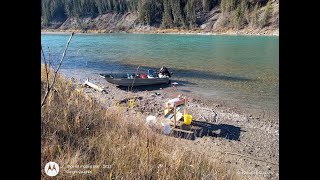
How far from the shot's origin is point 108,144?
302cm

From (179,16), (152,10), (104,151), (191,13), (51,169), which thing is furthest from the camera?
(191,13)

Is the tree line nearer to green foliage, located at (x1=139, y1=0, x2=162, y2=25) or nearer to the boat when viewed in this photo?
green foliage, located at (x1=139, y1=0, x2=162, y2=25)

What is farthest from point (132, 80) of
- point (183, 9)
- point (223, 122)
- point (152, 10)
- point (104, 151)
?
point (152, 10)

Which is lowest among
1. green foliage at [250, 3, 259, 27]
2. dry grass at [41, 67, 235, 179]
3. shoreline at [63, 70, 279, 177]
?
shoreline at [63, 70, 279, 177]

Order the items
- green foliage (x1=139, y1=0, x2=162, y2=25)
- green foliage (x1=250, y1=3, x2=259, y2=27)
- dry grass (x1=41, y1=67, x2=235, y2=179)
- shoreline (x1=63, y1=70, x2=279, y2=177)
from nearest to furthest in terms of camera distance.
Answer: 1. dry grass (x1=41, y1=67, x2=235, y2=179)
2. shoreline (x1=63, y1=70, x2=279, y2=177)
3. green foliage (x1=250, y1=3, x2=259, y2=27)
4. green foliage (x1=139, y1=0, x2=162, y2=25)

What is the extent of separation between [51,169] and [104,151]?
0.76 m

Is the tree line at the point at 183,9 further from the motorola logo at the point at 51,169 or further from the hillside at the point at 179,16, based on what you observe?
the motorola logo at the point at 51,169

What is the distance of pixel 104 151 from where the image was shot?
2852 mm

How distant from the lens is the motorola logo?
2105 mm

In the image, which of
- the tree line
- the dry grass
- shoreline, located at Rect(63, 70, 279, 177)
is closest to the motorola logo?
the dry grass

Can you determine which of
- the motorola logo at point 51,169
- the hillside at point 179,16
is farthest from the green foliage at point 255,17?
the motorola logo at point 51,169

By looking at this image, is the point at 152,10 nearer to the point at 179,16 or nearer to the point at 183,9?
the point at 179,16

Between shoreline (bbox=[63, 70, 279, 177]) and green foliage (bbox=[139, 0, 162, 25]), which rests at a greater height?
green foliage (bbox=[139, 0, 162, 25])

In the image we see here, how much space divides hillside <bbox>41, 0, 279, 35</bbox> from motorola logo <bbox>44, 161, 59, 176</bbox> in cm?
1749
